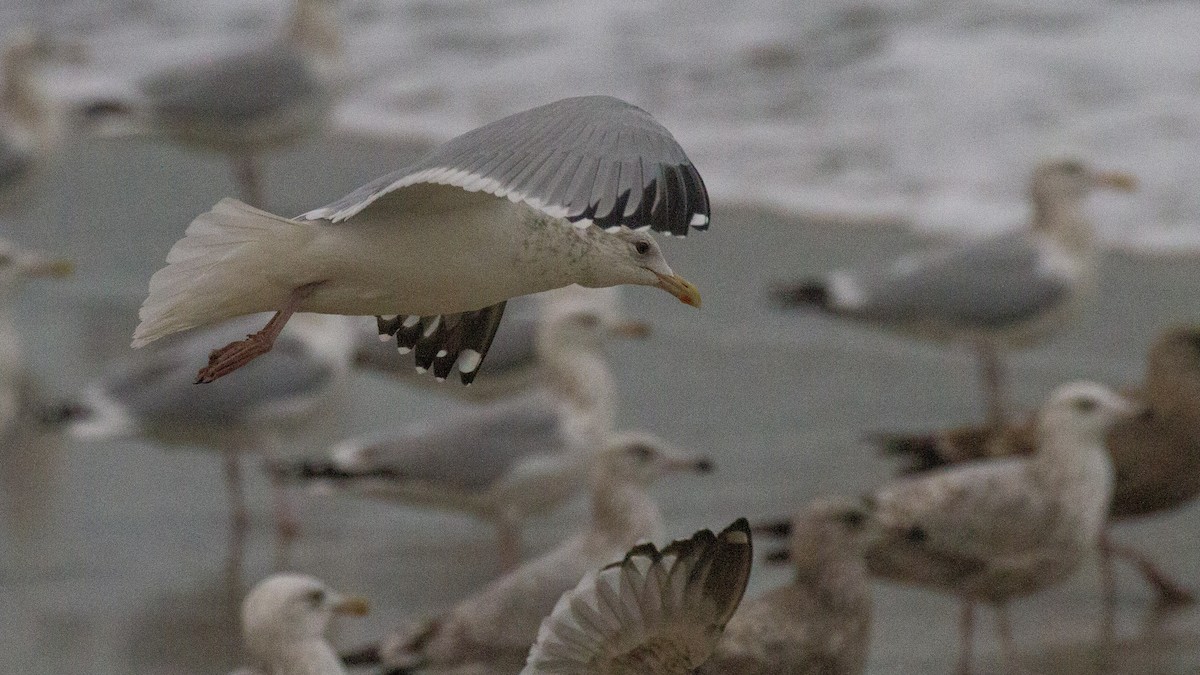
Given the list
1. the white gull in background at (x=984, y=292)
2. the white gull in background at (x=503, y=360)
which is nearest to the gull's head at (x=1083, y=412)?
the white gull in background at (x=984, y=292)

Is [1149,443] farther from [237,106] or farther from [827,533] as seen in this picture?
[237,106]

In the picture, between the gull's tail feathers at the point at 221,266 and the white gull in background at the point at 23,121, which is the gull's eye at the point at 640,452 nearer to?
the gull's tail feathers at the point at 221,266

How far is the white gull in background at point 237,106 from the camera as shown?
10.6 metres

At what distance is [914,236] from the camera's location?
10281 mm

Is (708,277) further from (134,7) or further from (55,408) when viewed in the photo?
(134,7)

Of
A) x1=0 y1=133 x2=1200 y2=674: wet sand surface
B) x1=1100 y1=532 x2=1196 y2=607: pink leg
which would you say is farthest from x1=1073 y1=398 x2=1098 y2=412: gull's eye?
x1=0 y1=133 x2=1200 y2=674: wet sand surface

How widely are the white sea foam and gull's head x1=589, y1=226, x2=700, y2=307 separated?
5.61 meters

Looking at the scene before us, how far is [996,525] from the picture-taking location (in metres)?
5.62

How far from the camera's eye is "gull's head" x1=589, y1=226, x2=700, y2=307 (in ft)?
11.8

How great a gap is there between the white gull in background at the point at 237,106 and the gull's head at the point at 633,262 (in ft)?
23.8

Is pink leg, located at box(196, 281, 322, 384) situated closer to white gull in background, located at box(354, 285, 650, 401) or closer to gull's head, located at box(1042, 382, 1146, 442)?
gull's head, located at box(1042, 382, 1146, 442)

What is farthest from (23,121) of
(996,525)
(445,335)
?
(445,335)

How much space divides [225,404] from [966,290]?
276cm

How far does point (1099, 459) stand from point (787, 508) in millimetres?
1284
